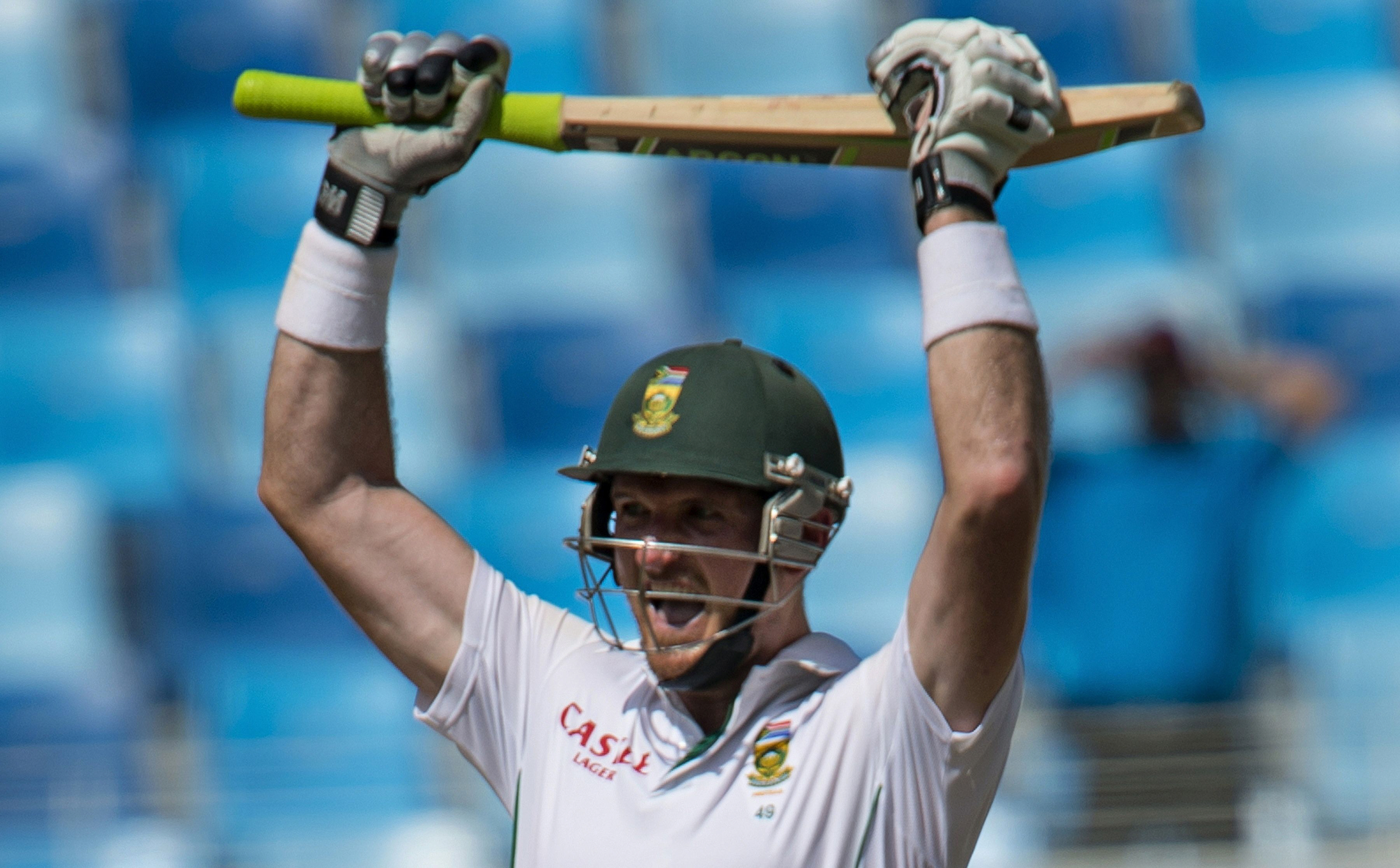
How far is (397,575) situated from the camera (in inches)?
83.7

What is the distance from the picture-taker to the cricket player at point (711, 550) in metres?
1.78

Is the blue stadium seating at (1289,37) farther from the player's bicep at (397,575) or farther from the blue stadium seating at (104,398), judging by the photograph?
the player's bicep at (397,575)

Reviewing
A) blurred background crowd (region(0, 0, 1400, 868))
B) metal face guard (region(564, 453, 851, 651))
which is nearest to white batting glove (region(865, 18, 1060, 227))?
metal face guard (region(564, 453, 851, 651))

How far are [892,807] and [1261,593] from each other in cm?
262

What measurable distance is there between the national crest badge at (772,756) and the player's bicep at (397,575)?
1.38 feet

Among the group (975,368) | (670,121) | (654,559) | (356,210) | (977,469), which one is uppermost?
(670,121)

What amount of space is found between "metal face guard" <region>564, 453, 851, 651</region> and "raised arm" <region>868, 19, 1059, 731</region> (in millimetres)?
213

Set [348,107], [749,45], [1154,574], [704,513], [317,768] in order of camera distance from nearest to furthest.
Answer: [704,513] → [348,107] → [1154,574] → [317,768] → [749,45]

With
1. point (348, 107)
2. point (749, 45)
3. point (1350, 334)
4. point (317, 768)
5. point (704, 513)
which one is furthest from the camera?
point (749, 45)

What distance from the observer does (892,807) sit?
6.10 feet

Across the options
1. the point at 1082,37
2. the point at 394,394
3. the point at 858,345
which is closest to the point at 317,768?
the point at 394,394

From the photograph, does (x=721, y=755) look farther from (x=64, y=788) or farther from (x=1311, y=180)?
(x=1311, y=180)

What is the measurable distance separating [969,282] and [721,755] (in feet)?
2.00

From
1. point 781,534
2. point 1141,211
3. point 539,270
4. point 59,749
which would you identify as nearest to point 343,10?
point 539,270
